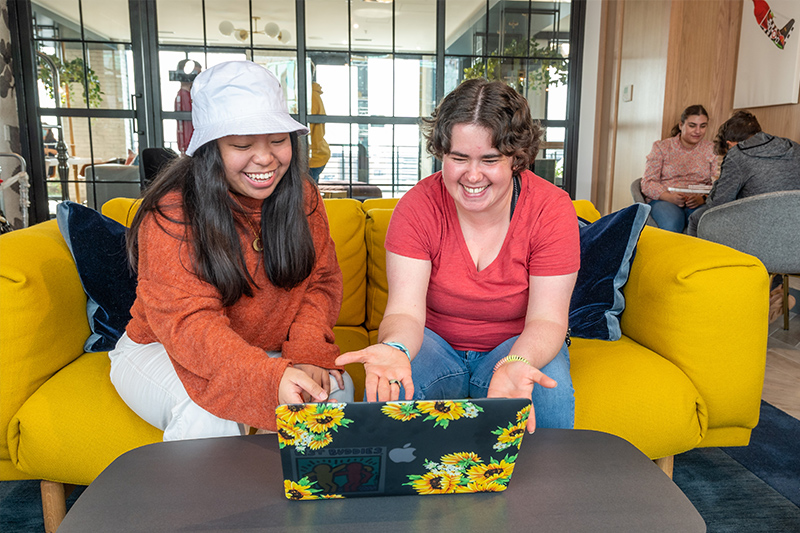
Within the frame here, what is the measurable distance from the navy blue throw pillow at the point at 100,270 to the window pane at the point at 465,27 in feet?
13.1

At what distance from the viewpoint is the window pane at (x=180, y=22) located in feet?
15.1

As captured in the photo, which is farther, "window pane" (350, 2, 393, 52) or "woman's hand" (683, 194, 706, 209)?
"window pane" (350, 2, 393, 52)

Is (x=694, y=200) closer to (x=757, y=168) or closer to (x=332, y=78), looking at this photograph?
(x=757, y=168)

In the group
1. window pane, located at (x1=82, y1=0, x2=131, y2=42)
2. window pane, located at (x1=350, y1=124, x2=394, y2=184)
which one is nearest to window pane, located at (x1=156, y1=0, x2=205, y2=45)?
window pane, located at (x1=82, y1=0, x2=131, y2=42)

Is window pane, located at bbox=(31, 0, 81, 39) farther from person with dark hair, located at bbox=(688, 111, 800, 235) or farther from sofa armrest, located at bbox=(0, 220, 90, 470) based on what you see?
person with dark hair, located at bbox=(688, 111, 800, 235)

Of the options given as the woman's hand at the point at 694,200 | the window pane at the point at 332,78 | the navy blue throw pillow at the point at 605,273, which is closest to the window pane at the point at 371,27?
the window pane at the point at 332,78

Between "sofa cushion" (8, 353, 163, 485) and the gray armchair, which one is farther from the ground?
the gray armchair

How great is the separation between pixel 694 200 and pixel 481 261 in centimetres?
308

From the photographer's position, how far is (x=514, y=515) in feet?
2.50

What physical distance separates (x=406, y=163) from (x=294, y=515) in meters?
4.57

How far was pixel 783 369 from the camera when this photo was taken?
8.05ft

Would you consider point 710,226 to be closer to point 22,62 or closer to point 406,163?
point 406,163

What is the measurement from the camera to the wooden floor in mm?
2158

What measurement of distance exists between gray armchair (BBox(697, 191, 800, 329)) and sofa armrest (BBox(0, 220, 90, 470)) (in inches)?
103
